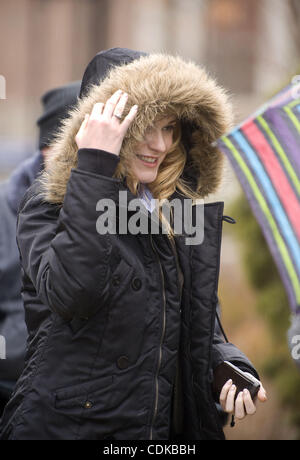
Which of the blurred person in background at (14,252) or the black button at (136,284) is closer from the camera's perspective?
the black button at (136,284)

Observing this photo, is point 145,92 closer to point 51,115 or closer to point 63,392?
point 63,392

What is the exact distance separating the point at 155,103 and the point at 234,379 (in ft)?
3.28

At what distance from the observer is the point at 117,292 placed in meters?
2.25

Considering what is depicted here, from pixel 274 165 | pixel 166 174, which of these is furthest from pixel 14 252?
pixel 274 165

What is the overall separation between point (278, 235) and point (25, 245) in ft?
2.81

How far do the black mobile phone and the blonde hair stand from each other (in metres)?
0.50

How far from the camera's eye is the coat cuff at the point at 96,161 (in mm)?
2168

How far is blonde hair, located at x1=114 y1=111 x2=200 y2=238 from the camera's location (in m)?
2.40

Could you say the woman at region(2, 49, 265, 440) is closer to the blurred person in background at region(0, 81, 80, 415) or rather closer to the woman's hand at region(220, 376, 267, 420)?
the woman's hand at region(220, 376, 267, 420)

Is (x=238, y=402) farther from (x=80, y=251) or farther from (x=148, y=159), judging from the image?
(x=148, y=159)

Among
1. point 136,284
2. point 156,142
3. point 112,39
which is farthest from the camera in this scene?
point 112,39

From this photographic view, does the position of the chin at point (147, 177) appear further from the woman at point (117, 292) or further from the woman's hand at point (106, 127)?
the woman's hand at point (106, 127)

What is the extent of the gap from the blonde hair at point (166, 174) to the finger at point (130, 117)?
107 millimetres

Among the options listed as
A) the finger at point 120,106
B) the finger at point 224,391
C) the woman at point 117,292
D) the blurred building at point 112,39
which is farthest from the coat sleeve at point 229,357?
the blurred building at point 112,39
